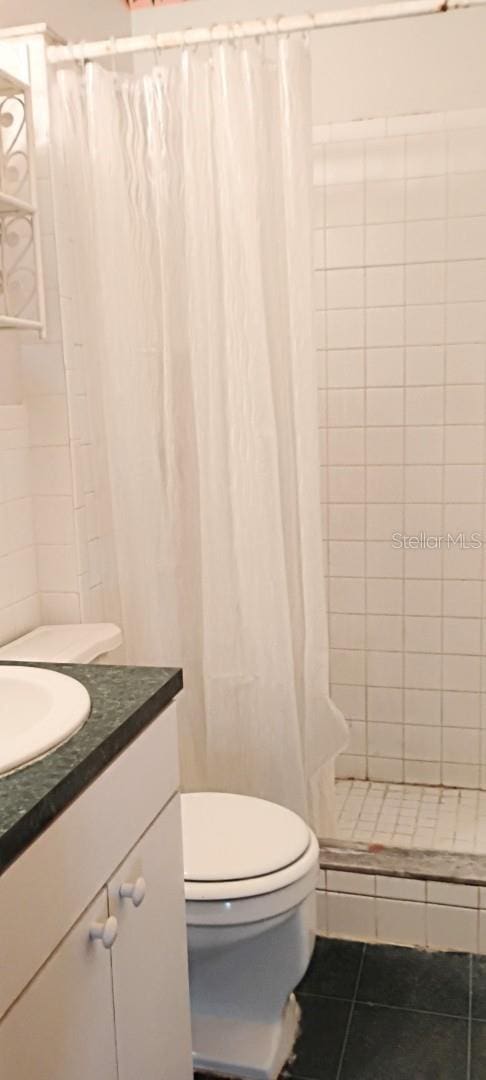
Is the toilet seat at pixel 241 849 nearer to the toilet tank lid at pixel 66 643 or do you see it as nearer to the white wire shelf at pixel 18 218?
the toilet tank lid at pixel 66 643

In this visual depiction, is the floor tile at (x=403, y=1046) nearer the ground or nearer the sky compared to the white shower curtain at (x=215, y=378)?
nearer the ground

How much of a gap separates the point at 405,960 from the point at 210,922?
26.8 inches

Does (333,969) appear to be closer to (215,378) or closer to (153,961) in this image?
(153,961)

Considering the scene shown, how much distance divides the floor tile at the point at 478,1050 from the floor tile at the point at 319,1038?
0.84ft

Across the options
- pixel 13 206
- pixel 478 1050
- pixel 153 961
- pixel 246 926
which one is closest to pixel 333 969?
pixel 478 1050

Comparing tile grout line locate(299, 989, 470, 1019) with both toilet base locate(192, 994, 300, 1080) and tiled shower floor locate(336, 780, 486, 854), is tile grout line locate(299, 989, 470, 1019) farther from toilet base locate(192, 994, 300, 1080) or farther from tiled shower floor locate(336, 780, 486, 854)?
tiled shower floor locate(336, 780, 486, 854)

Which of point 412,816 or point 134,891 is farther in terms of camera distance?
point 412,816

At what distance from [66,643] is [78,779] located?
91cm

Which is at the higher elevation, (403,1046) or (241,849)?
(241,849)

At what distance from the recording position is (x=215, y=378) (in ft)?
6.25

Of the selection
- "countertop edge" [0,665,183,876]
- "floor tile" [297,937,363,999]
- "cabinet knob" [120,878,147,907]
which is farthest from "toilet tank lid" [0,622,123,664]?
"floor tile" [297,937,363,999]

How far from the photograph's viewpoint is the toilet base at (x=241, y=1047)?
1.74 m

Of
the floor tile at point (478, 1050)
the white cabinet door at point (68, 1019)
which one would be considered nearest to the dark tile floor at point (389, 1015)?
the floor tile at point (478, 1050)

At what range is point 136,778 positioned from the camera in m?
1.21
